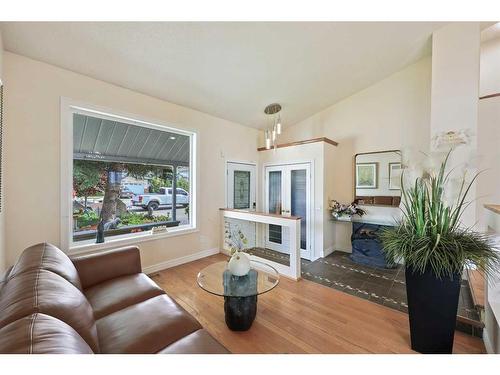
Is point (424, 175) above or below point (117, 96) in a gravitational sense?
below

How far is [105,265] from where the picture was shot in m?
1.98

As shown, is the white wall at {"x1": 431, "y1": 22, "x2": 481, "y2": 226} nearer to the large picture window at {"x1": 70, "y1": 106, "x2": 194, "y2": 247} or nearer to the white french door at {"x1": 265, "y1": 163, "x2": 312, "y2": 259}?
the white french door at {"x1": 265, "y1": 163, "x2": 312, "y2": 259}

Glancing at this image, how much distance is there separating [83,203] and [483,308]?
437cm

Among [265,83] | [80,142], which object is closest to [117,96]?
[80,142]

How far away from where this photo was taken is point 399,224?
64.9 inches

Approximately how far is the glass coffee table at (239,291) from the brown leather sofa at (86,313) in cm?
40

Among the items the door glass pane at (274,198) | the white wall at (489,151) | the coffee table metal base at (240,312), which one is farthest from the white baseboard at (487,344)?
the door glass pane at (274,198)

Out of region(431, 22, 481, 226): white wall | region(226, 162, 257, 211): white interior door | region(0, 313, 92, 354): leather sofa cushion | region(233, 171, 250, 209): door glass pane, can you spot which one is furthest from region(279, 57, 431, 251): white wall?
region(0, 313, 92, 354): leather sofa cushion

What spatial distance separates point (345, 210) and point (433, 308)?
7.89ft

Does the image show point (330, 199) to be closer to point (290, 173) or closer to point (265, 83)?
point (290, 173)

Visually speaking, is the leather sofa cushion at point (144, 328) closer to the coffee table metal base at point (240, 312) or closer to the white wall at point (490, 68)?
the coffee table metal base at point (240, 312)

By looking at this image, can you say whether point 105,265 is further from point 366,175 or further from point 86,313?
point 366,175

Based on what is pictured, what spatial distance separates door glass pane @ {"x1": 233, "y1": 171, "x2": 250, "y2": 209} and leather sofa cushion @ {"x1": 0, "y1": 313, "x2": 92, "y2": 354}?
139 inches
